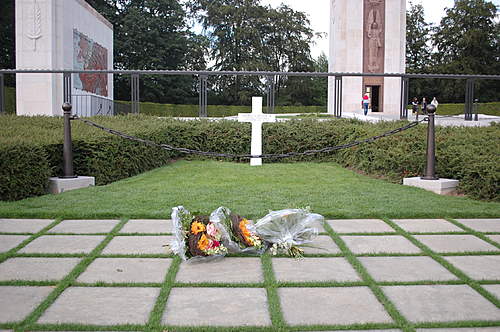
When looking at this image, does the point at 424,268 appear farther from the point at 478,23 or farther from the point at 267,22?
the point at 478,23

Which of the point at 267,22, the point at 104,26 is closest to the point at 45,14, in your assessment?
the point at 104,26

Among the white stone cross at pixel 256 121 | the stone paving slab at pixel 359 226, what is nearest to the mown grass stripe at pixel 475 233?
the stone paving slab at pixel 359 226

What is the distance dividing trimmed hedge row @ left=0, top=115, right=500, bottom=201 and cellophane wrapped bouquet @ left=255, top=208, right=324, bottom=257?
352 centimetres

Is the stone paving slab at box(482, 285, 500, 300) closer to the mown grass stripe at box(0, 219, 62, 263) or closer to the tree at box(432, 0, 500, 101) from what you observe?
the mown grass stripe at box(0, 219, 62, 263)

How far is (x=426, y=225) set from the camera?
17.8 ft

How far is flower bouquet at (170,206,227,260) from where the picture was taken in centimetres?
413

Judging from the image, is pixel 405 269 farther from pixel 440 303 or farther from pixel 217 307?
pixel 217 307

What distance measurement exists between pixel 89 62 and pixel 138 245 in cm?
2084

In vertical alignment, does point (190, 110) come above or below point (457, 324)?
above

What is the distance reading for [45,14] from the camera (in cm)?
1936

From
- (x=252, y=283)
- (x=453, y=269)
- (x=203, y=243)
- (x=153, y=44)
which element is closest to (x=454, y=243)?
(x=453, y=269)

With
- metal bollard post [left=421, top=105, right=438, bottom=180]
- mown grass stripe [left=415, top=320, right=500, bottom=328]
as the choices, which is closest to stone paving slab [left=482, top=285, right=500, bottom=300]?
mown grass stripe [left=415, top=320, right=500, bottom=328]

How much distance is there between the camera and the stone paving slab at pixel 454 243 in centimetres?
452

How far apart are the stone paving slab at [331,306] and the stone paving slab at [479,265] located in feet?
3.10
